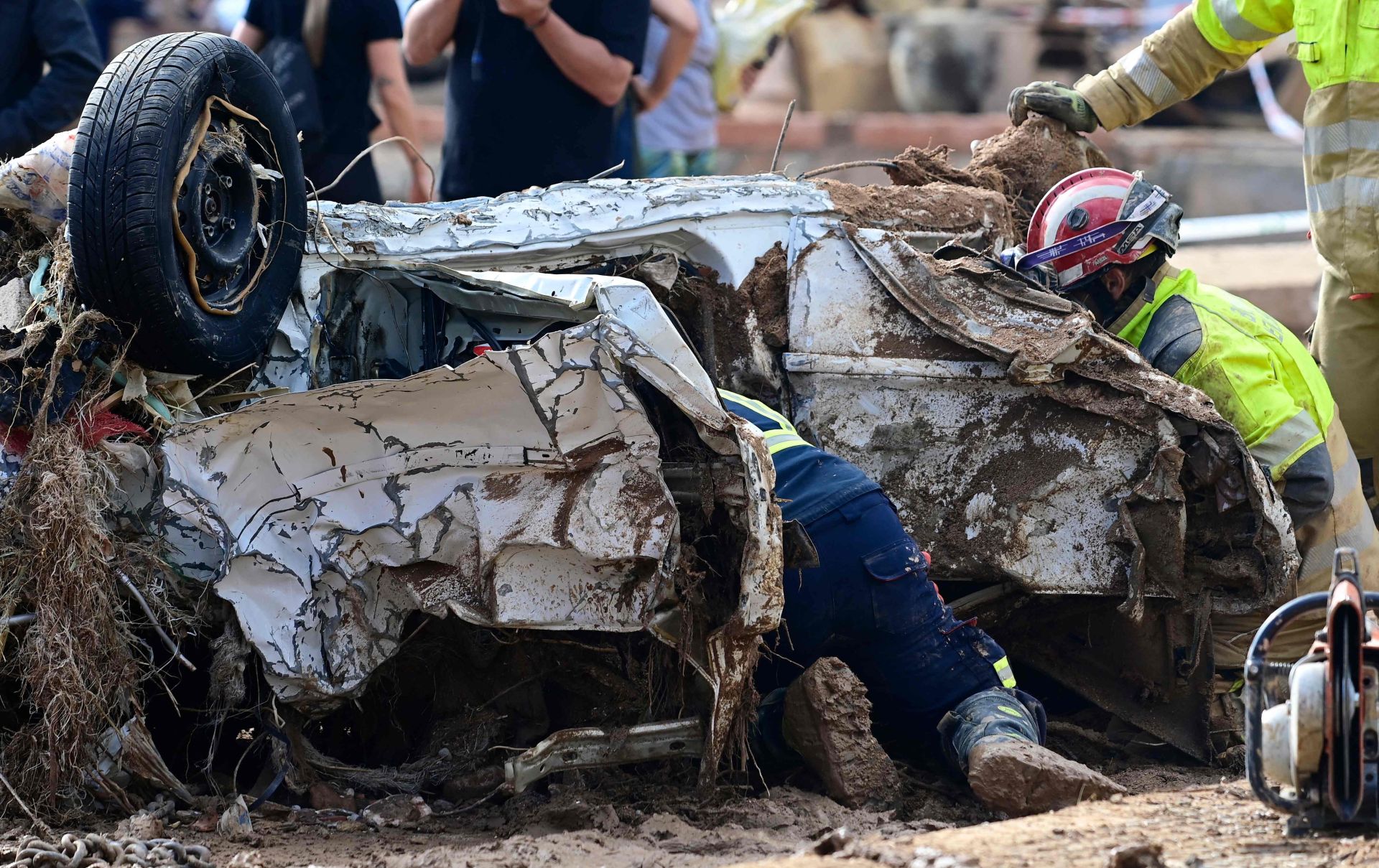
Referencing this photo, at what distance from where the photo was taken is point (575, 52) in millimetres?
5070

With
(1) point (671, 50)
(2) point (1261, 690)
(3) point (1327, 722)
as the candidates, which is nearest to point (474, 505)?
(2) point (1261, 690)

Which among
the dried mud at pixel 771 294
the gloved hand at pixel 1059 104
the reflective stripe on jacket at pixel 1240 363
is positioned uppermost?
the gloved hand at pixel 1059 104

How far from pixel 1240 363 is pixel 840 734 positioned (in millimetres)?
1565

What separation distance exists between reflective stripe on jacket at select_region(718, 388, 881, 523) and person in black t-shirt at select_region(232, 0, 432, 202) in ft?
7.39

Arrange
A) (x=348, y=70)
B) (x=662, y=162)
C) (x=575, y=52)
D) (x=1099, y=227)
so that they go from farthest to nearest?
(x=662, y=162) → (x=348, y=70) → (x=575, y=52) → (x=1099, y=227)

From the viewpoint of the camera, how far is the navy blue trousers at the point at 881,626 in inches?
137

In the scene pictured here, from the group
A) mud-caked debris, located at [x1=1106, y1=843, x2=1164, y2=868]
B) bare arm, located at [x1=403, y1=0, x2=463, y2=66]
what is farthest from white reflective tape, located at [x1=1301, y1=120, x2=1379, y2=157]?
bare arm, located at [x1=403, y1=0, x2=463, y2=66]

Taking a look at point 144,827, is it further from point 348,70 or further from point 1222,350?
point 348,70

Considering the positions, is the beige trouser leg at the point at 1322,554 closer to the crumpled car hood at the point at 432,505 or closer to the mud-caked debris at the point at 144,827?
the crumpled car hood at the point at 432,505

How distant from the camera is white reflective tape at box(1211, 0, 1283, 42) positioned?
4758mm

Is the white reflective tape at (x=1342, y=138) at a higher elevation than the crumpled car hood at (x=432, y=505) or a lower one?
higher

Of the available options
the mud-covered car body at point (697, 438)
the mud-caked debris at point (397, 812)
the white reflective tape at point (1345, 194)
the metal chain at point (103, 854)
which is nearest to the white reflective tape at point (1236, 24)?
the white reflective tape at point (1345, 194)

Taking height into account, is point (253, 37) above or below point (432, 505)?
above

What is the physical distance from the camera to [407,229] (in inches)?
153
